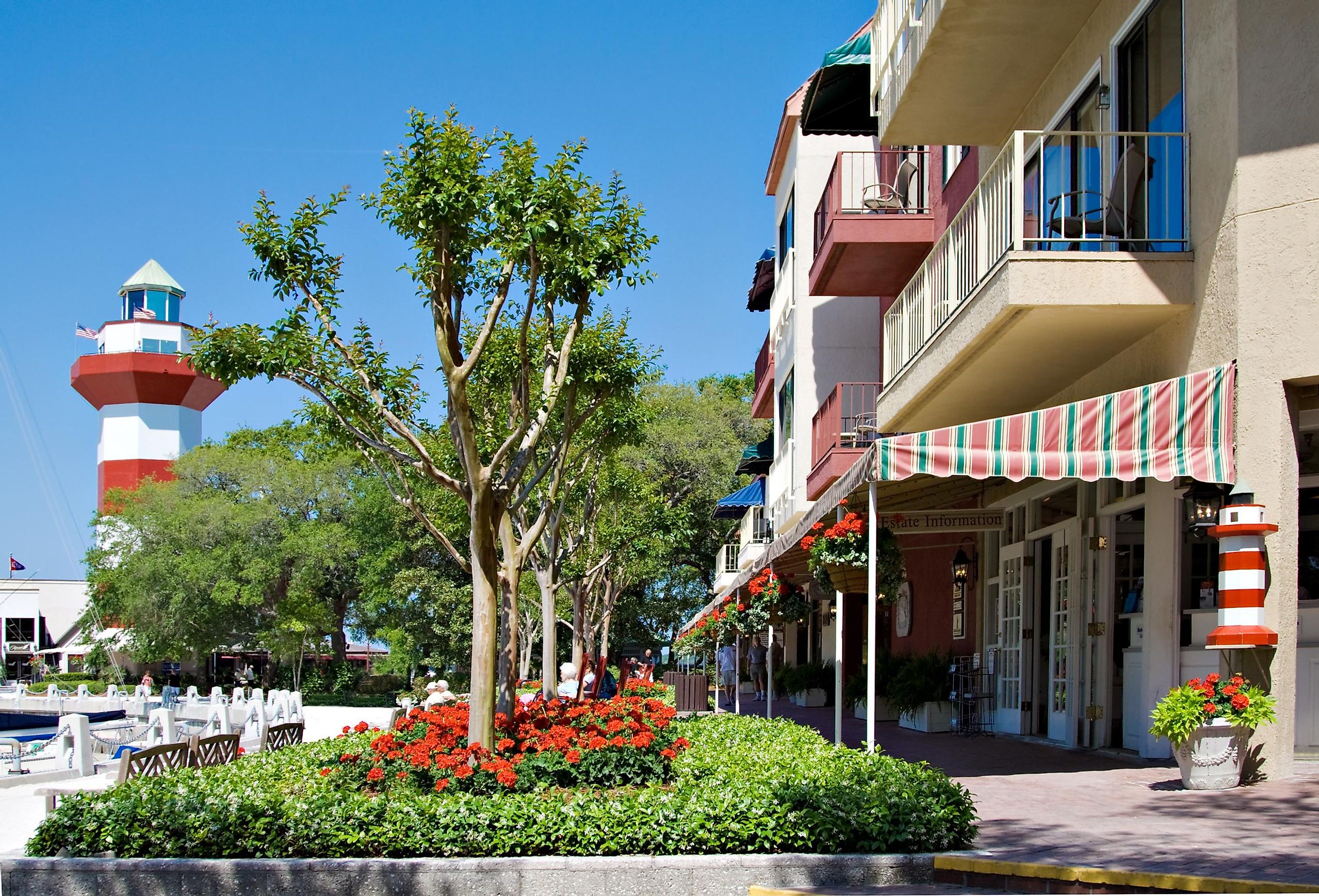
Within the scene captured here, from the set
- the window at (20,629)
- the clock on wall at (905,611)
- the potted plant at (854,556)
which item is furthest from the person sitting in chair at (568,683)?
the window at (20,629)

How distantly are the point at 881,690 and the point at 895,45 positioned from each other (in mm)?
10306

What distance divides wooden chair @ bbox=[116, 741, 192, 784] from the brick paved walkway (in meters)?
7.09

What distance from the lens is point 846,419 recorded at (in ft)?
67.5

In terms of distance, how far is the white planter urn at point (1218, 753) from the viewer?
9.51 metres

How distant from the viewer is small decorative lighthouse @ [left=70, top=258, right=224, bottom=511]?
74.4 m

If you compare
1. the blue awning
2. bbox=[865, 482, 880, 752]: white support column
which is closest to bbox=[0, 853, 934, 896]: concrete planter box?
bbox=[865, 482, 880, 752]: white support column

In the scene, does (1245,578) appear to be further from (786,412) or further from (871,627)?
(786,412)

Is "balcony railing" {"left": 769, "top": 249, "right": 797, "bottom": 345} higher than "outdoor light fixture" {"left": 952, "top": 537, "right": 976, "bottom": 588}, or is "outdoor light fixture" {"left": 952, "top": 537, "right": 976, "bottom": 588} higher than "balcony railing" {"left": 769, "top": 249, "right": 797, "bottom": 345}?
"balcony railing" {"left": 769, "top": 249, "right": 797, "bottom": 345}

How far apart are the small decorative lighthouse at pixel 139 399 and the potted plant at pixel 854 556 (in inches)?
2594

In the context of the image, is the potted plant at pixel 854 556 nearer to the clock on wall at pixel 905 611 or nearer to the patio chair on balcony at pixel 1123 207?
the patio chair on balcony at pixel 1123 207

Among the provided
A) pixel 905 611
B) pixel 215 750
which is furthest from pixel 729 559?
pixel 215 750

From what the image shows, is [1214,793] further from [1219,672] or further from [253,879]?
[253,879]

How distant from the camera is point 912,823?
27.6 ft

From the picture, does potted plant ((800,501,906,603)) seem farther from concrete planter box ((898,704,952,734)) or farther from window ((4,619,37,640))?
window ((4,619,37,640))
